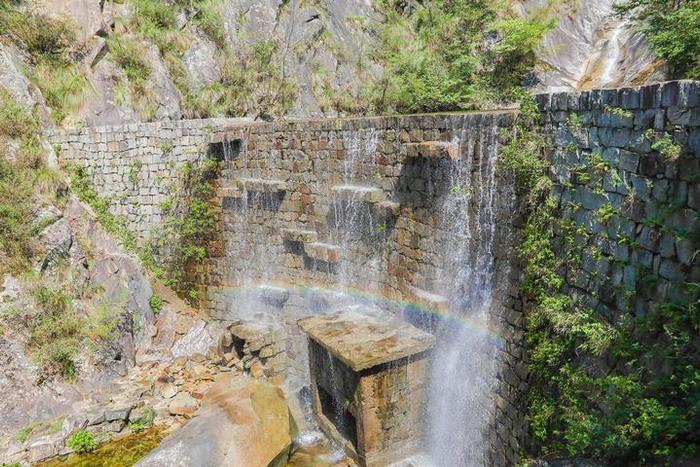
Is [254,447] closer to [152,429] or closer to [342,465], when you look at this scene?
[342,465]

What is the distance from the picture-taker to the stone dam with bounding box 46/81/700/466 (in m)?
4.09

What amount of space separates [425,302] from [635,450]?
12.5 ft

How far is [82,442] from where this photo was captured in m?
8.30

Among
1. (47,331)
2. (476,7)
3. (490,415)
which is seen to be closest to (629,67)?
A: (476,7)

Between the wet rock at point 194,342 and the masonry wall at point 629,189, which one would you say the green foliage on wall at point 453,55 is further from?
the wet rock at point 194,342

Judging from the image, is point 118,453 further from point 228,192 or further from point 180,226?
point 228,192

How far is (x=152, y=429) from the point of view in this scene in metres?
8.78

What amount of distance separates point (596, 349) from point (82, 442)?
8343 millimetres

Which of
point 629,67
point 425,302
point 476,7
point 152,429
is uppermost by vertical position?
point 476,7

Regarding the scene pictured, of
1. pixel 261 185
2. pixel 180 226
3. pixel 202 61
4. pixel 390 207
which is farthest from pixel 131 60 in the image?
pixel 390 207

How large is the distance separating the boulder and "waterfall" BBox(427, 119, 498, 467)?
241 cm

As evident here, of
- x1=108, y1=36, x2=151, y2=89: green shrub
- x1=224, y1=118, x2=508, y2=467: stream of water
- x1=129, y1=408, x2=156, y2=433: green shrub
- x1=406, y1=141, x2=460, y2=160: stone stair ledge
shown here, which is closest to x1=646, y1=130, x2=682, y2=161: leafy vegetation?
x1=224, y1=118, x2=508, y2=467: stream of water

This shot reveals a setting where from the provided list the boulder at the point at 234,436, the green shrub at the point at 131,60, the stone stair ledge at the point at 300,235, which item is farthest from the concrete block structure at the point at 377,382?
the green shrub at the point at 131,60

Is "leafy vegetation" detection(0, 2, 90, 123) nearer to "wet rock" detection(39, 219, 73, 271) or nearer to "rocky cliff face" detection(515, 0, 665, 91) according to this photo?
"wet rock" detection(39, 219, 73, 271)
